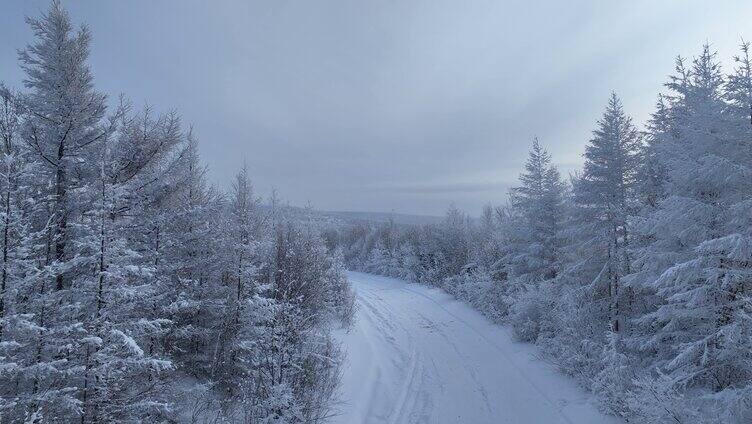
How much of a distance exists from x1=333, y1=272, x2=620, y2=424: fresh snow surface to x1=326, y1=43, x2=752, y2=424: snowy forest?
84 cm

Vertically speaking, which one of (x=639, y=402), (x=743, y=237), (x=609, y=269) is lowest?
(x=639, y=402)

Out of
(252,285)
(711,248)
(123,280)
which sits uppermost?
(711,248)

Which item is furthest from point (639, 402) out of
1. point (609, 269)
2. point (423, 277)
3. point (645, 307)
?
point (423, 277)

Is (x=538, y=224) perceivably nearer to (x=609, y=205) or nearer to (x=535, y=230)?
(x=535, y=230)

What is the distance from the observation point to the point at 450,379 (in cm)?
1294

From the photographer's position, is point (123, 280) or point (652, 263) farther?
point (652, 263)

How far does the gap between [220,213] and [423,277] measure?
2705 cm

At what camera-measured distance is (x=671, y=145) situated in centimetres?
998

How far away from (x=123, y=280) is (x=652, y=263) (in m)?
12.1

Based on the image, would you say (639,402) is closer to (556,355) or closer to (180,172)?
(556,355)

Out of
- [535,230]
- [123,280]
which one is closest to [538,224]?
[535,230]

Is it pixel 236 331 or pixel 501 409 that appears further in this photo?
pixel 236 331

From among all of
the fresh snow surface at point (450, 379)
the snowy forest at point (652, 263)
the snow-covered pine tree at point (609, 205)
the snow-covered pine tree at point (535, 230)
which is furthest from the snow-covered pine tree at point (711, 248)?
the snow-covered pine tree at point (535, 230)

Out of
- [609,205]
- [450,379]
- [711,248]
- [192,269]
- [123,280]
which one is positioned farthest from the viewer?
[609,205]
